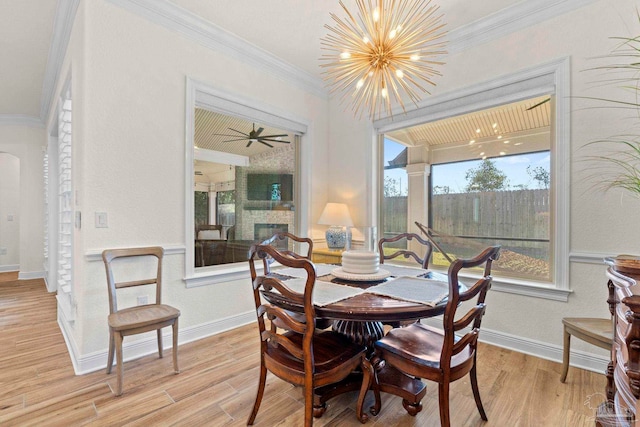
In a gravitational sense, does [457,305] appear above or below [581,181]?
below

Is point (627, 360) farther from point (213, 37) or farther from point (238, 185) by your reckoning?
point (213, 37)

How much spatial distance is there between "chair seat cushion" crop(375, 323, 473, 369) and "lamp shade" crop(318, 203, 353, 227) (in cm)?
200

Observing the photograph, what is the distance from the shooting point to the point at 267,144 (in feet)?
12.4

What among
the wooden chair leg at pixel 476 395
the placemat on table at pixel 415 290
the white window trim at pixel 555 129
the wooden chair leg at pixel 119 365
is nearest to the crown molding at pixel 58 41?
the wooden chair leg at pixel 119 365

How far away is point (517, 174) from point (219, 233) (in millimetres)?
2990

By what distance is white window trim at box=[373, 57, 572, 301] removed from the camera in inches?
95.7

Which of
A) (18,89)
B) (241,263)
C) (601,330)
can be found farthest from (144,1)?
(601,330)

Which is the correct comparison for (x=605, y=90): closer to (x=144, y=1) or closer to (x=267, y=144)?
(x=267, y=144)

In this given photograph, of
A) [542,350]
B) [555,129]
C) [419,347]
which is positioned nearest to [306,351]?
[419,347]

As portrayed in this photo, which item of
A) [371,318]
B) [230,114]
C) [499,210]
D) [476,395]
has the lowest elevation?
[476,395]

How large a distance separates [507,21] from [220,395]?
3699mm

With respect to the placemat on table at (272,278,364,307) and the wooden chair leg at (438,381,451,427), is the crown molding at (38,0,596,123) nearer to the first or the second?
the placemat on table at (272,278,364,307)

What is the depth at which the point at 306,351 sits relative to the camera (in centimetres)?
143

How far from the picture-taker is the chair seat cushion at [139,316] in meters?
2.02
